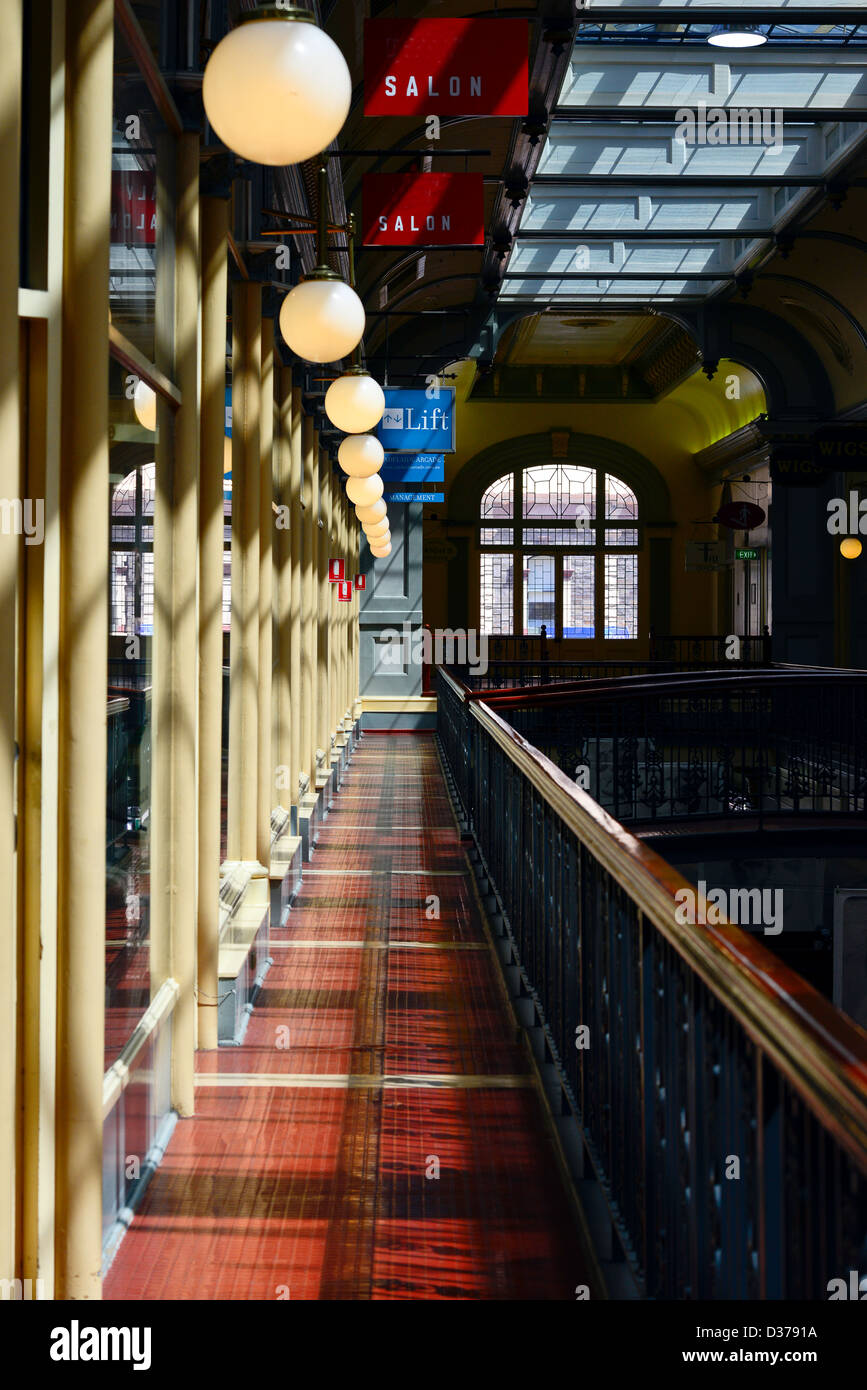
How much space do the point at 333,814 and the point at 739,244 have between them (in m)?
8.42

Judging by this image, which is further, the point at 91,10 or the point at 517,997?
the point at 517,997

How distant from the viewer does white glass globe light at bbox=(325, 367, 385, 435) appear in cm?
514

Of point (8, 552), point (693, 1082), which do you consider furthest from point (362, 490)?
point (693, 1082)

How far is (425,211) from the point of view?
23.1ft

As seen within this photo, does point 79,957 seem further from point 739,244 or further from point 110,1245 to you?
point 739,244

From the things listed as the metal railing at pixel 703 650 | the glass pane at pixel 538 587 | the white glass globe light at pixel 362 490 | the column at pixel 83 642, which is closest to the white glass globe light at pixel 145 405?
the column at pixel 83 642

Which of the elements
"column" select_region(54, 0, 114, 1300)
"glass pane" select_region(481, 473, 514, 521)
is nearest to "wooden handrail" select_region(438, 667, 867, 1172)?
"column" select_region(54, 0, 114, 1300)

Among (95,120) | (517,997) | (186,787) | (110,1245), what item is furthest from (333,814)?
(95,120)

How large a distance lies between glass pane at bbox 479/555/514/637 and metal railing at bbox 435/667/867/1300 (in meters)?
21.5

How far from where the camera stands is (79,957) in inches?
99.7

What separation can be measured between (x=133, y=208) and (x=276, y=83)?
4.17ft

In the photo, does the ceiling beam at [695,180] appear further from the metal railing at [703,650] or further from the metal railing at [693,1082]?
the metal railing at [703,650]

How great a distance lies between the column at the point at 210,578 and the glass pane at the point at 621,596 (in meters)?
21.4

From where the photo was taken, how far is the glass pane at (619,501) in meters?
25.3
